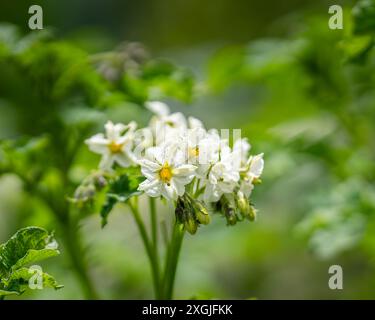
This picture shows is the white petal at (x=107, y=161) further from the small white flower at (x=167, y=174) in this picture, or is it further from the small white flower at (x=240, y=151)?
the small white flower at (x=240, y=151)

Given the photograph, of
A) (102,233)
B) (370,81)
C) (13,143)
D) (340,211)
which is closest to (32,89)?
(13,143)

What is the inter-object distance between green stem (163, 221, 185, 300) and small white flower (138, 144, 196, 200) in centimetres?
9

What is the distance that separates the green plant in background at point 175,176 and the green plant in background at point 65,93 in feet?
1.30

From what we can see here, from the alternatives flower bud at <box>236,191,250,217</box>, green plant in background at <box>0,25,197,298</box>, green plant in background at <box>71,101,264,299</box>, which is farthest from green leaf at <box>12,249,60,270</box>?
green plant in background at <box>0,25,197,298</box>

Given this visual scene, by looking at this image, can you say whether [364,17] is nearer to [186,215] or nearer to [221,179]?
[221,179]

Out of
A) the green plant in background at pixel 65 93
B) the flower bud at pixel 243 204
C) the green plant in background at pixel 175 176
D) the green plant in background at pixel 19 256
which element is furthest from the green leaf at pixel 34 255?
the green plant in background at pixel 65 93

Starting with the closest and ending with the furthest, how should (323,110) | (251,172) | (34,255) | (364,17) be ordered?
(34,255) < (251,172) < (364,17) < (323,110)

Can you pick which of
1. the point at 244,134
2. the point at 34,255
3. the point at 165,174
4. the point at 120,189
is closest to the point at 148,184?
the point at 165,174

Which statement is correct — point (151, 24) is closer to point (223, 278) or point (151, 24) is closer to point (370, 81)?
point (223, 278)

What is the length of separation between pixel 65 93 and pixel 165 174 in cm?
88

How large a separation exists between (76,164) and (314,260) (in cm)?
195

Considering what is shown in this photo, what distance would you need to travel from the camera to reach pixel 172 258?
5.44 feet

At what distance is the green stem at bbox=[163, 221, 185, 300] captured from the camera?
1605mm

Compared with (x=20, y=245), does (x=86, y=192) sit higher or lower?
higher
